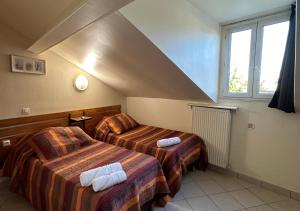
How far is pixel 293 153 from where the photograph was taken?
221cm

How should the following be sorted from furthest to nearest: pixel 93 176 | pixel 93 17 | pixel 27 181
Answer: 1. pixel 27 181
2. pixel 93 176
3. pixel 93 17

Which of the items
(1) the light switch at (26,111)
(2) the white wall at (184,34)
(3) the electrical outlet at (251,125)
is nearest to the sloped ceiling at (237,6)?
(2) the white wall at (184,34)

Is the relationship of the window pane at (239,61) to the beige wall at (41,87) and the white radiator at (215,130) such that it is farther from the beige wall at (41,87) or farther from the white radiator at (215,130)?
the beige wall at (41,87)

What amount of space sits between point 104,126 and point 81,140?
2.34ft

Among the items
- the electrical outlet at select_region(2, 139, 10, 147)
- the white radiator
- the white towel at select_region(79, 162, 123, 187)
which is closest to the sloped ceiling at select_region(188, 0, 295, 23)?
the white radiator

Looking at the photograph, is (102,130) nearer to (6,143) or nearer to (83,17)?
(6,143)

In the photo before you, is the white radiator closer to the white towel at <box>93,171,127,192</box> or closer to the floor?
the floor

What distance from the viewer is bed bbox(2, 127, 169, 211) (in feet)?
4.91

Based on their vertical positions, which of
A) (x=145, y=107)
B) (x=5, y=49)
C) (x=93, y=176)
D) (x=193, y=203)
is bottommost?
(x=193, y=203)

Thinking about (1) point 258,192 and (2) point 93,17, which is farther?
(1) point 258,192

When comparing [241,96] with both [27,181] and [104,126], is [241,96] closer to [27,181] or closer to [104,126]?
[104,126]

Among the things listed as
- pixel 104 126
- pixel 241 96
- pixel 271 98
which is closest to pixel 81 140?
pixel 104 126

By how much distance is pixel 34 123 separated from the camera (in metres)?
→ 2.61

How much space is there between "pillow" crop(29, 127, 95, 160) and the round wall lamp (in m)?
0.83
